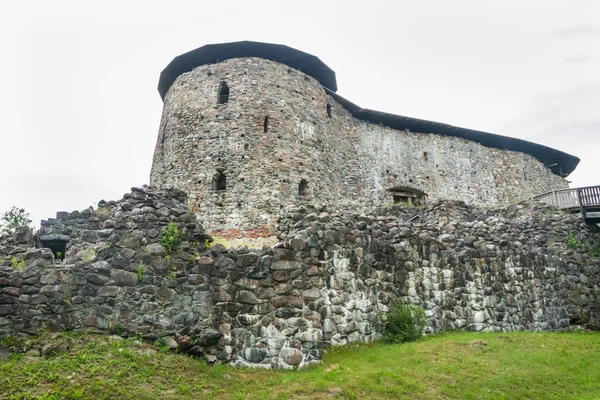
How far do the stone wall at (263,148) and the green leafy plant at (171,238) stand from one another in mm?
9801

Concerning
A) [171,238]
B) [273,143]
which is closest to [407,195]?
[273,143]

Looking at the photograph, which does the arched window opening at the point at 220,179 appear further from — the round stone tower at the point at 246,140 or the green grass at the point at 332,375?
the green grass at the point at 332,375

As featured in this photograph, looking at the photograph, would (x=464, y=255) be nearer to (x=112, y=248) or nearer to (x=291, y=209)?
(x=291, y=209)

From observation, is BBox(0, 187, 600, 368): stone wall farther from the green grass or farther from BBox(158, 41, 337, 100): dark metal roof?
BBox(158, 41, 337, 100): dark metal roof

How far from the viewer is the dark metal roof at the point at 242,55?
21641 mm

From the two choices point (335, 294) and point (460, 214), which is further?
point (460, 214)

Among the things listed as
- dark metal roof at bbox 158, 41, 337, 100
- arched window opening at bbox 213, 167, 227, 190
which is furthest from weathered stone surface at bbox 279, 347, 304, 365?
dark metal roof at bbox 158, 41, 337, 100

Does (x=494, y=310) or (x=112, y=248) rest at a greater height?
(x=112, y=248)

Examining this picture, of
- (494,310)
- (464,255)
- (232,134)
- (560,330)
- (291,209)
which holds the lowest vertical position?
(560,330)

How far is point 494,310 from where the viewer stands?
11.9 metres

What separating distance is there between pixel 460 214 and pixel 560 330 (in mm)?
6619

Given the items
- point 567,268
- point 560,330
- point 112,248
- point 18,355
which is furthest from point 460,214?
point 18,355

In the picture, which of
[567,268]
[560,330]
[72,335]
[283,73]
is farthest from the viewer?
[283,73]

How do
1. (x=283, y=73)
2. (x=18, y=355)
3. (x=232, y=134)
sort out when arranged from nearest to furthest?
(x=18, y=355), (x=232, y=134), (x=283, y=73)
